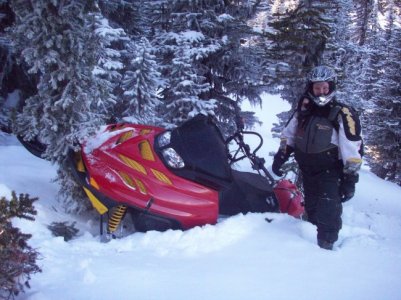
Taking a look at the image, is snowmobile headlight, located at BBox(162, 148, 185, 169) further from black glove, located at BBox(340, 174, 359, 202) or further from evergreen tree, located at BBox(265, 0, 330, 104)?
evergreen tree, located at BBox(265, 0, 330, 104)

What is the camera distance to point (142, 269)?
3.69m

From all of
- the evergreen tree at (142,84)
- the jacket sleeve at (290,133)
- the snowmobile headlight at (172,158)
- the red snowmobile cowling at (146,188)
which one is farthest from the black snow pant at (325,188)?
the evergreen tree at (142,84)

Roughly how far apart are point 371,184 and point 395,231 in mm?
9447

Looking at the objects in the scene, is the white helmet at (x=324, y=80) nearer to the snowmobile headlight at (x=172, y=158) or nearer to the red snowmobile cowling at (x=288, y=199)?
the red snowmobile cowling at (x=288, y=199)

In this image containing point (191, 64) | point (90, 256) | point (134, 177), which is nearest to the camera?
point (90, 256)

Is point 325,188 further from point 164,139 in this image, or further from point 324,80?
point 164,139

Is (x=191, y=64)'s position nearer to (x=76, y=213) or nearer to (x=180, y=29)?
(x=180, y=29)

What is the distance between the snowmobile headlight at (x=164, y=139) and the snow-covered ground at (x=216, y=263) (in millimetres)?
1186

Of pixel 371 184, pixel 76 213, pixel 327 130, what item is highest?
pixel 327 130

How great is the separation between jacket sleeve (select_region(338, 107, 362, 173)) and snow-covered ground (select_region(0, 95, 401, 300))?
3.24 feet

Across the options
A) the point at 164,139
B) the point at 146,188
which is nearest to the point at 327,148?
the point at 164,139

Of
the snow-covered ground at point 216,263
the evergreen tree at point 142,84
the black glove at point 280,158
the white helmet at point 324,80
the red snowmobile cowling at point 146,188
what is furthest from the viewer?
the evergreen tree at point 142,84

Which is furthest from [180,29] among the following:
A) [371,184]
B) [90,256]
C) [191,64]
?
[371,184]

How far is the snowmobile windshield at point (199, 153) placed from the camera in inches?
194
